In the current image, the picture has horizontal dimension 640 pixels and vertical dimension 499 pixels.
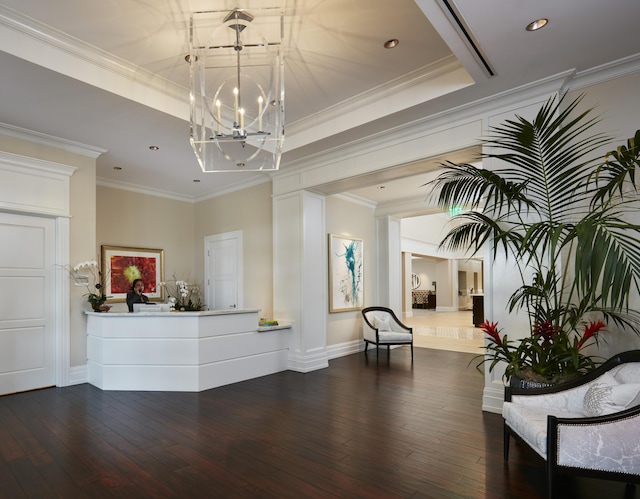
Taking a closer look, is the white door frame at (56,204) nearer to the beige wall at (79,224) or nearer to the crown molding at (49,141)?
the beige wall at (79,224)

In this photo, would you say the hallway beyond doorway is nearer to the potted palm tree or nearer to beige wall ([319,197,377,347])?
beige wall ([319,197,377,347])

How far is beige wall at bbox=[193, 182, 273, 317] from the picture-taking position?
6.58 m

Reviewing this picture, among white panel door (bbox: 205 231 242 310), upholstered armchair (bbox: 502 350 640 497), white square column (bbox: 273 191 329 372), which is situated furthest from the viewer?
white panel door (bbox: 205 231 242 310)

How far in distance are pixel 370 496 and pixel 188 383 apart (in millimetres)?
3039

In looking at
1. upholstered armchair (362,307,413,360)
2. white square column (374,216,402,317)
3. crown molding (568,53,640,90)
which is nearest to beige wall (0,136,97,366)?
upholstered armchair (362,307,413,360)

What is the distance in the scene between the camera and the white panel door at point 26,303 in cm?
457

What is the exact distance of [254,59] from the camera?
12.2ft

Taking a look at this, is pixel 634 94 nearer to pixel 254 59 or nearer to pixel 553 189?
pixel 553 189

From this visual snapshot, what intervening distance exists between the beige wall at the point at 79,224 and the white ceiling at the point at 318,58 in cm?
37

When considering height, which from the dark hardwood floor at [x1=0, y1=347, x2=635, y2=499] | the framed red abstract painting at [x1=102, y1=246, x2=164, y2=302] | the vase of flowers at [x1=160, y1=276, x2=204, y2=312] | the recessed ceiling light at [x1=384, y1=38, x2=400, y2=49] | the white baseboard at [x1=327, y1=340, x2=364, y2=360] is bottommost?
the white baseboard at [x1=327, y1=340, x2=364, y2=360]

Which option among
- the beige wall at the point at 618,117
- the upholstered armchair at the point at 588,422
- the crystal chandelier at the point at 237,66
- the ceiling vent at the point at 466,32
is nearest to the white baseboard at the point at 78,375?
the crystal chandelier at the point at 237,66

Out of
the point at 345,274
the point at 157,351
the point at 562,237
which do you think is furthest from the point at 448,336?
the point at 157,351

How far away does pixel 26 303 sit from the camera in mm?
4711

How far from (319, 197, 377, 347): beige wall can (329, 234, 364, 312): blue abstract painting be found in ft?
0.42
